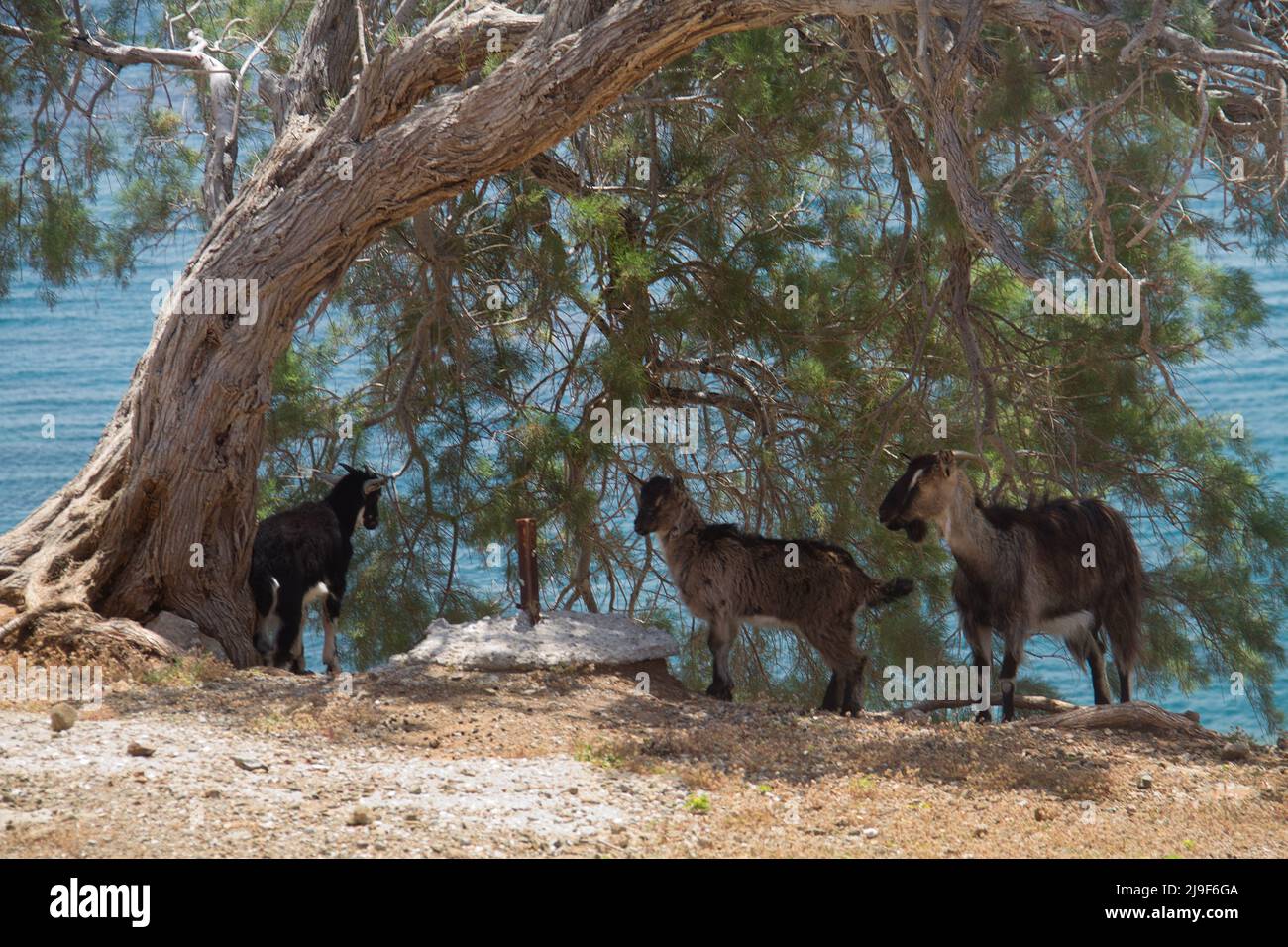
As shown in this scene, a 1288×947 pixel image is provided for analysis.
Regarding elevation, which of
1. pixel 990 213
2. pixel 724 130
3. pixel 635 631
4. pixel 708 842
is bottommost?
pixel 708 842

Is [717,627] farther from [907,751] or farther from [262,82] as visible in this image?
[262,82]

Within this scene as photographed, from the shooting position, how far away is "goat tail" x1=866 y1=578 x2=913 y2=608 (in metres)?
7.20

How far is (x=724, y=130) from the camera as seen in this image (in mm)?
8672

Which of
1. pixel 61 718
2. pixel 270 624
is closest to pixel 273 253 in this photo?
pixel 270 624

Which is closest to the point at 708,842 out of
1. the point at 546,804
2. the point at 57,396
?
the point at 546,804

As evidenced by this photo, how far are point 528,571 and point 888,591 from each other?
1888 mm

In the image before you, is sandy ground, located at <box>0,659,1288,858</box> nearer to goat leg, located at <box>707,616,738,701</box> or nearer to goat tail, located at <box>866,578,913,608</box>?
goat leg, located at <box>707,616,738,701</box>

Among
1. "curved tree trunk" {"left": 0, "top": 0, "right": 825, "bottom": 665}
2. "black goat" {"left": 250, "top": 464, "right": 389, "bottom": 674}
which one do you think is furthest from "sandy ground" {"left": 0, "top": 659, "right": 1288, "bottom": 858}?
"black goat" {"left": 250, "top": 464, "right": 389, "bottom": 674}

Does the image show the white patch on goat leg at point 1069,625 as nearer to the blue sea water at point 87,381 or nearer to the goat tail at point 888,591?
the goat tail at point 888,591

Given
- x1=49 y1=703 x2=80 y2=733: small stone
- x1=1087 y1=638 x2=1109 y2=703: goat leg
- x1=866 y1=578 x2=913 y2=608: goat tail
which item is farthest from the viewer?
x1=1087 y1=638 x2=1109 y2=703: goat leg

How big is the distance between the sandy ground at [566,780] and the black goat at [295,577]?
3.56 feet

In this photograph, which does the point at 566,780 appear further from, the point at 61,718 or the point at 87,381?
the point at 87,381

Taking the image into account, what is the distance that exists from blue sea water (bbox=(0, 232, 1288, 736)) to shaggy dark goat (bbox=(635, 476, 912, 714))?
14046 mm

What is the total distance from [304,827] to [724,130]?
5.64 m
